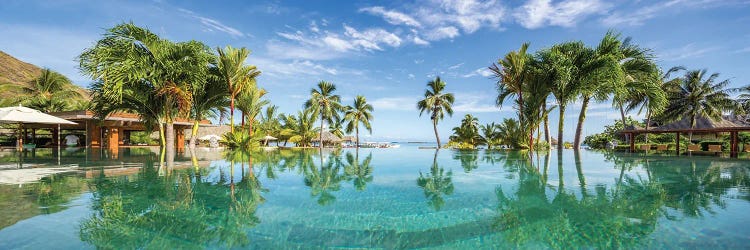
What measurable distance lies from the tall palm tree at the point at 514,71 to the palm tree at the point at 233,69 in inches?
523

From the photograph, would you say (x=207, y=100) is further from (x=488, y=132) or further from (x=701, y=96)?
(x=701, y=96)

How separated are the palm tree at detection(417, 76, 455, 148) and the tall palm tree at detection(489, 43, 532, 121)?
9.69 m

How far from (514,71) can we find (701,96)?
19.4m

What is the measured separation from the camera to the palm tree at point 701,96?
24.0 m

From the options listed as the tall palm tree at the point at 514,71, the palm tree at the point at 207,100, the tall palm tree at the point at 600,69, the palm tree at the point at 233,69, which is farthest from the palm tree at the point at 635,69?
the palm tree at the point at 207,100

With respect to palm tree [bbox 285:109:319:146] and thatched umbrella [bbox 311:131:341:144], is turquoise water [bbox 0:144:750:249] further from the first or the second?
thatched umbrella [bbox 311:131:341:144]

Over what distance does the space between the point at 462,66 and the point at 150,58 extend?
23.4m

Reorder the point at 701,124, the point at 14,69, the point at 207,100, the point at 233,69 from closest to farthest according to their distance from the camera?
the point at 233,69, the point at 207,100, the point at 701,124, the point at 14,69

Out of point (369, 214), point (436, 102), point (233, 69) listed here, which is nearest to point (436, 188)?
point (369, 214)

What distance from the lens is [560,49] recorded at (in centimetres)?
1702

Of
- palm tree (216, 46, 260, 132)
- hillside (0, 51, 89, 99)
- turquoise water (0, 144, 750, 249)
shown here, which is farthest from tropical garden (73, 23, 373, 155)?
hillside (0, 51, 89, 99)

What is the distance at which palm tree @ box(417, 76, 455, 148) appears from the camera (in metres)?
28.0

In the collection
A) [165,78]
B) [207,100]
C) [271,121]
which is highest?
[165,78]

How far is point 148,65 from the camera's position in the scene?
12672 mm
